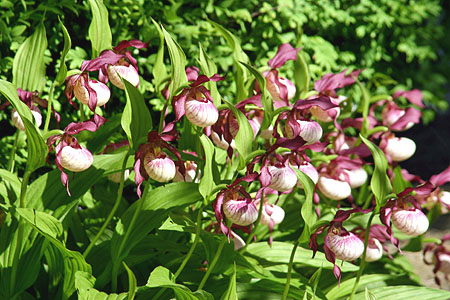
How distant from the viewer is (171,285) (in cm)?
163

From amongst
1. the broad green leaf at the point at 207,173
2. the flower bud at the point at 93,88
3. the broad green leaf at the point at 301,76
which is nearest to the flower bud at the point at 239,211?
the broad green leaf at the point at 207,173

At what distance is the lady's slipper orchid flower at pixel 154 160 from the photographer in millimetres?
1631

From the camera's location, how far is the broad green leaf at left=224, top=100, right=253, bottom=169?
170 centimetres

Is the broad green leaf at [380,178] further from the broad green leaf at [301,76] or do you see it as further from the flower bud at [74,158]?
the flower bud at [74,158]

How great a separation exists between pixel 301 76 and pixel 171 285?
1.11m

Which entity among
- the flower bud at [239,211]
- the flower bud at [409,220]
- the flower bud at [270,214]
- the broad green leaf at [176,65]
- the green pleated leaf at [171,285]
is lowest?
the flower bud at [270,214]

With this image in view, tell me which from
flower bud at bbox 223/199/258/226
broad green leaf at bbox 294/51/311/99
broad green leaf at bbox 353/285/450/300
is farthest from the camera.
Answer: broad green leaf at bbox 294/51/311/99

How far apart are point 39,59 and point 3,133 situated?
635 mm

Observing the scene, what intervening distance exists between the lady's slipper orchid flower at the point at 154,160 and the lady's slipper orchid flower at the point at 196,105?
0.08 meters

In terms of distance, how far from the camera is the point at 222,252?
191 cm

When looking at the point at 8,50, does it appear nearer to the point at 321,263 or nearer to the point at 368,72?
the point at 321,263

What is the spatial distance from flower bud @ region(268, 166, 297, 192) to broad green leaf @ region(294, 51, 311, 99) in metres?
0.71

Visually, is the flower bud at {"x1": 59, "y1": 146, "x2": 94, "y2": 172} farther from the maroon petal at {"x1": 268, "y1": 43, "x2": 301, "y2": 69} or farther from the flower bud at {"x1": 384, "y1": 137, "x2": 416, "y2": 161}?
the flower bud at {"x1": 384, "y1": 137, "x2": 416, "y2": 161}

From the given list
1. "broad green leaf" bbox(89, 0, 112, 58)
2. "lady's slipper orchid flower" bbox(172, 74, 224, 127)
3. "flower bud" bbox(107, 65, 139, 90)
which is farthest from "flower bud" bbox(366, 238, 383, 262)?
"broad green leaf" bbox(89, 0, 112, 58)
